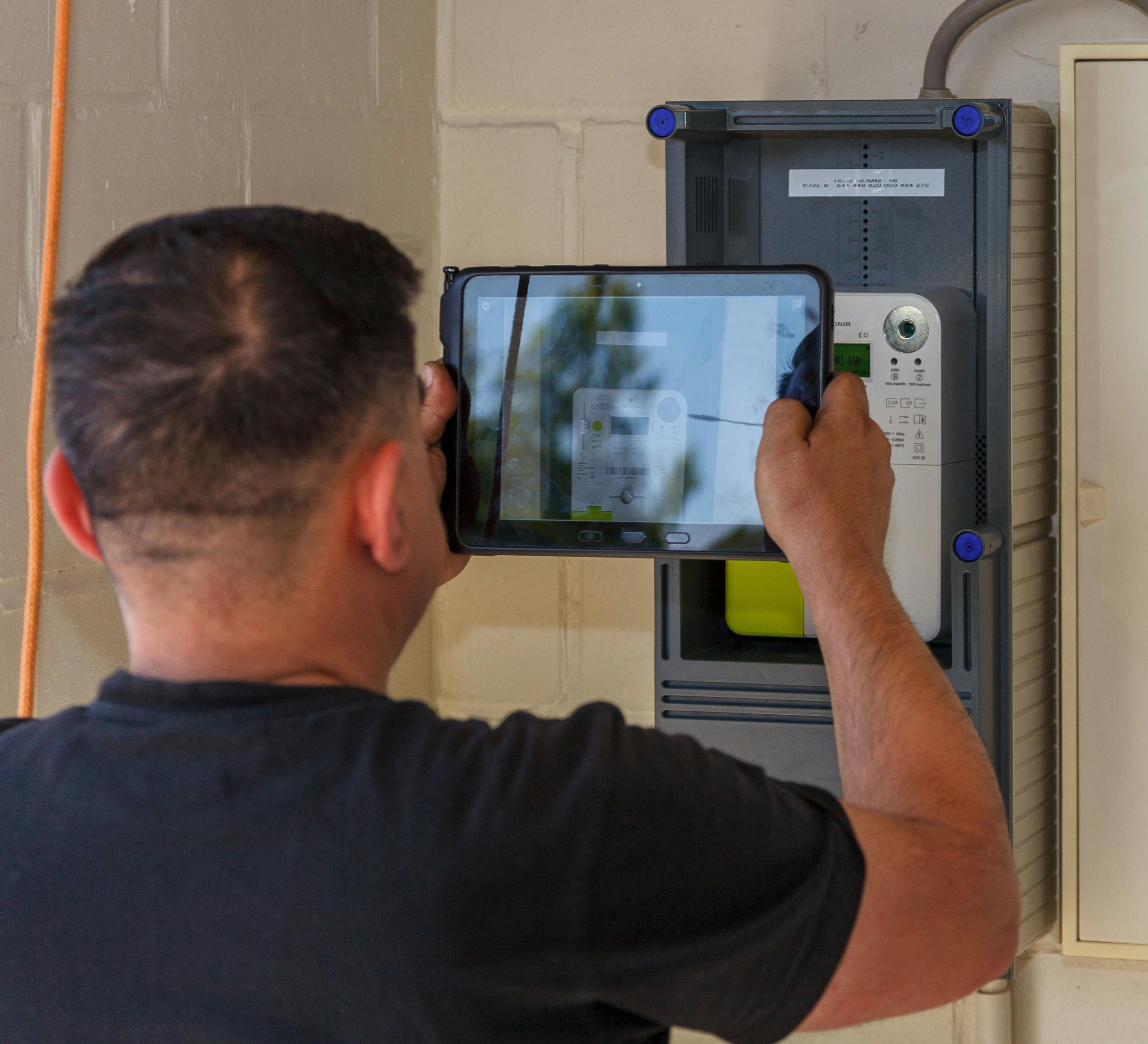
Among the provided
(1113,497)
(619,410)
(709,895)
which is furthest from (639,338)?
(1113,497)

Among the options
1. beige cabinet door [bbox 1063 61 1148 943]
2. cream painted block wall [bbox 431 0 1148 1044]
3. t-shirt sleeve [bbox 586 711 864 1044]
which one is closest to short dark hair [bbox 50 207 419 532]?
t-shirt sleeve [bbox 586 711 864 1044]

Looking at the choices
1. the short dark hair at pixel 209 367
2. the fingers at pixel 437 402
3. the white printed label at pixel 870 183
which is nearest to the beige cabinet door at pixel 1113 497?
the white printed label at pixel 870 183

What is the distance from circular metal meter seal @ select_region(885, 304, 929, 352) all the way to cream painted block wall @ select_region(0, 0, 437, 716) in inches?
19.0

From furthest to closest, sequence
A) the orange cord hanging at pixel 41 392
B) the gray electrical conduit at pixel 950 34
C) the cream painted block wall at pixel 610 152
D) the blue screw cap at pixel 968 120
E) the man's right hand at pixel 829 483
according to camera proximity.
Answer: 1. the cream painted block wall at pixel 610 152
2. the gray electrical conduit at pixel 950 34
3. the blue screw cap at pixel 968 120
4. the orange cord hanging at pixel 41 392
5. the man's right hand at pixel 829 483

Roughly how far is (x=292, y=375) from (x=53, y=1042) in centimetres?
36

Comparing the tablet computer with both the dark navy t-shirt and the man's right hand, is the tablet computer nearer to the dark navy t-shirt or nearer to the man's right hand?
the man's right hand

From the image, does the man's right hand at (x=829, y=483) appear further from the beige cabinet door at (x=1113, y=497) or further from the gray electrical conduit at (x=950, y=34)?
the gray electrical conduit at (x=950, y=34)

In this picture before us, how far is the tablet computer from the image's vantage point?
3.21 feet

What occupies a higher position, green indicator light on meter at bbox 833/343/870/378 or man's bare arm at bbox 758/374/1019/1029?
green indicator light on meter at bbox 833/343/870/378

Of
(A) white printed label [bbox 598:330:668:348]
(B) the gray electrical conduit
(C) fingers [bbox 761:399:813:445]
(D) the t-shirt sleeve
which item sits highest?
(B) the gray electrical conduit

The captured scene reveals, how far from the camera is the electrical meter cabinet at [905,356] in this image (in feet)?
3.82

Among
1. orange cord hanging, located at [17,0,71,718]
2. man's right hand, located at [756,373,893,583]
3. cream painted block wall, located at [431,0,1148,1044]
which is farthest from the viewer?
cream painted block wall, located at [431,0,1148,1044]

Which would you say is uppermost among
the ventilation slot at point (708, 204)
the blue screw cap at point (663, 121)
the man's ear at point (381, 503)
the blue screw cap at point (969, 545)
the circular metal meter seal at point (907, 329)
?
the blue screw cap at point (663, 121)

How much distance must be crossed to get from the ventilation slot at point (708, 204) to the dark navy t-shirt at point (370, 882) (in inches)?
30.8
